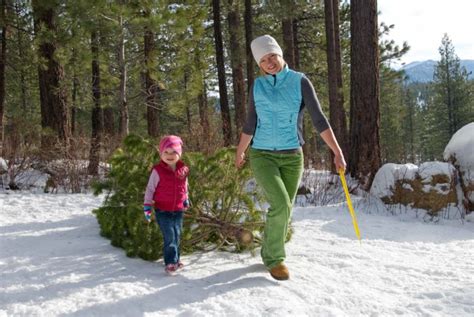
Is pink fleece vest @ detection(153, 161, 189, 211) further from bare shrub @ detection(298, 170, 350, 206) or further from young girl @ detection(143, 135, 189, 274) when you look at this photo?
bare shrub @ detection(298, 170, 350, 206)

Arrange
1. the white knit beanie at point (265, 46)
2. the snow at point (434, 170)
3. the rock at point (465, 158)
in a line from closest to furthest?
1. the white knit beanie at point (265, 46)
2. the rock at point (465, 158)
3. the snow at point (434, 170)

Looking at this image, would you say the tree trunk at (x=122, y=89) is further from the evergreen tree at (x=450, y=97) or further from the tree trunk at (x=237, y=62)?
the evergreen tree at (x=450, y=97)

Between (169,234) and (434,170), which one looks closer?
(169,234)

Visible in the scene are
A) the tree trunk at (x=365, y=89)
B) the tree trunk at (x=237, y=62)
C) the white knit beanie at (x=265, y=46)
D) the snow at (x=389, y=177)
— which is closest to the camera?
the white knit beanie at (x=265, y=46)

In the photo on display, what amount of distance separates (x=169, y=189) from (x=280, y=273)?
3.32ft

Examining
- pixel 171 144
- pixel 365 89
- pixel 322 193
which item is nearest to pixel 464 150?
pixel 365 89

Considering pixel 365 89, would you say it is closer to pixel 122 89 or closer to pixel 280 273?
pixel 122 89

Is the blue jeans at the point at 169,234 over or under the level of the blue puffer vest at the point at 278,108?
under

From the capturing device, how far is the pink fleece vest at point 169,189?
10.5 ft

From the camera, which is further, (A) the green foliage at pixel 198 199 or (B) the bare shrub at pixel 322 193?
(B) the bare shrub at pixel 322 193

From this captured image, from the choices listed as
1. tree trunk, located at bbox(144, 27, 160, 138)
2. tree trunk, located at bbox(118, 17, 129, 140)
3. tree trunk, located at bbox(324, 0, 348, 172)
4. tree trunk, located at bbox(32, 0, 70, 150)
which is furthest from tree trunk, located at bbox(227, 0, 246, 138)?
tree trunk, located at bbox(118, 17, 129, 140)

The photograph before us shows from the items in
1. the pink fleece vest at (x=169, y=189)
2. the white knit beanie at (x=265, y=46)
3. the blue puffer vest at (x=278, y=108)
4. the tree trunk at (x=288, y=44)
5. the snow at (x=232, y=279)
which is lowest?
the snow at (x=232, y=279)

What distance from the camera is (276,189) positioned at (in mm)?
3039

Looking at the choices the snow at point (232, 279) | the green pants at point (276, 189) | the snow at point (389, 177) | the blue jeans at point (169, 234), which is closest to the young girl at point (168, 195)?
the blue jeans at point (169, 234)
